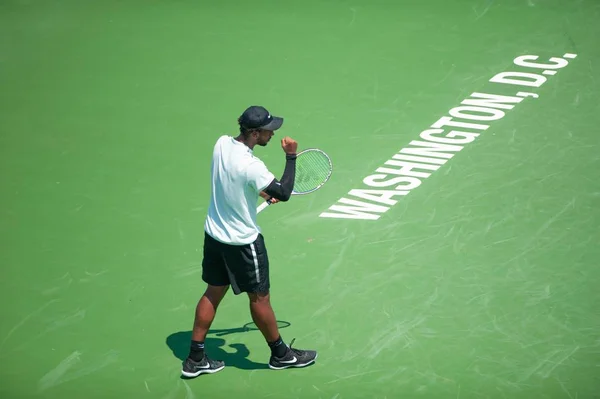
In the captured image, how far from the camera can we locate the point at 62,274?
921 cm

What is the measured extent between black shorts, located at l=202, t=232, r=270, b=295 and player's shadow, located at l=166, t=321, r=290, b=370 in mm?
722

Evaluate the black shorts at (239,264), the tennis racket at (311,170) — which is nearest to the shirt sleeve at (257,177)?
the black shorts at (239,264)

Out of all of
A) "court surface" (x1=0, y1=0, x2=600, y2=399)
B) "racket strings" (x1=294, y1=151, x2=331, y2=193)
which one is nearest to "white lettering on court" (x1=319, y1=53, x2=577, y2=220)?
"court surface" (x1=0, y1=0, x2=600, y2=399)

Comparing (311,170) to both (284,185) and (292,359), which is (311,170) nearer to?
(284,185)

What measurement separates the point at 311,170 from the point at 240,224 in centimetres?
118

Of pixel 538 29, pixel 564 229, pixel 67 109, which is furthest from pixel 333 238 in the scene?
pixel 538 29

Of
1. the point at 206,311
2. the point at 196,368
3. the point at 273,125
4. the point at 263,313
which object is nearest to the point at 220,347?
the point at 196,368

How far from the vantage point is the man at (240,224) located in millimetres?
7523

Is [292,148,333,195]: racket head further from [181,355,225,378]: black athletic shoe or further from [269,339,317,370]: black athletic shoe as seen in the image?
[181,355,225,378]: black athletic shoe

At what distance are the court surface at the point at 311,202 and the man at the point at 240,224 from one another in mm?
481

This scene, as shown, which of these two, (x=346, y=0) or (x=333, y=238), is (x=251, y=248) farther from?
(x=346, y=0)

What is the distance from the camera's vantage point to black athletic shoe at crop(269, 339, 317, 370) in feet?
26.1

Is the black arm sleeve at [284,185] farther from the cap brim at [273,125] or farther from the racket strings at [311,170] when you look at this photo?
the racket strings at [311,170]

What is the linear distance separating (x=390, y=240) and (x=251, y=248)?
2.39m
